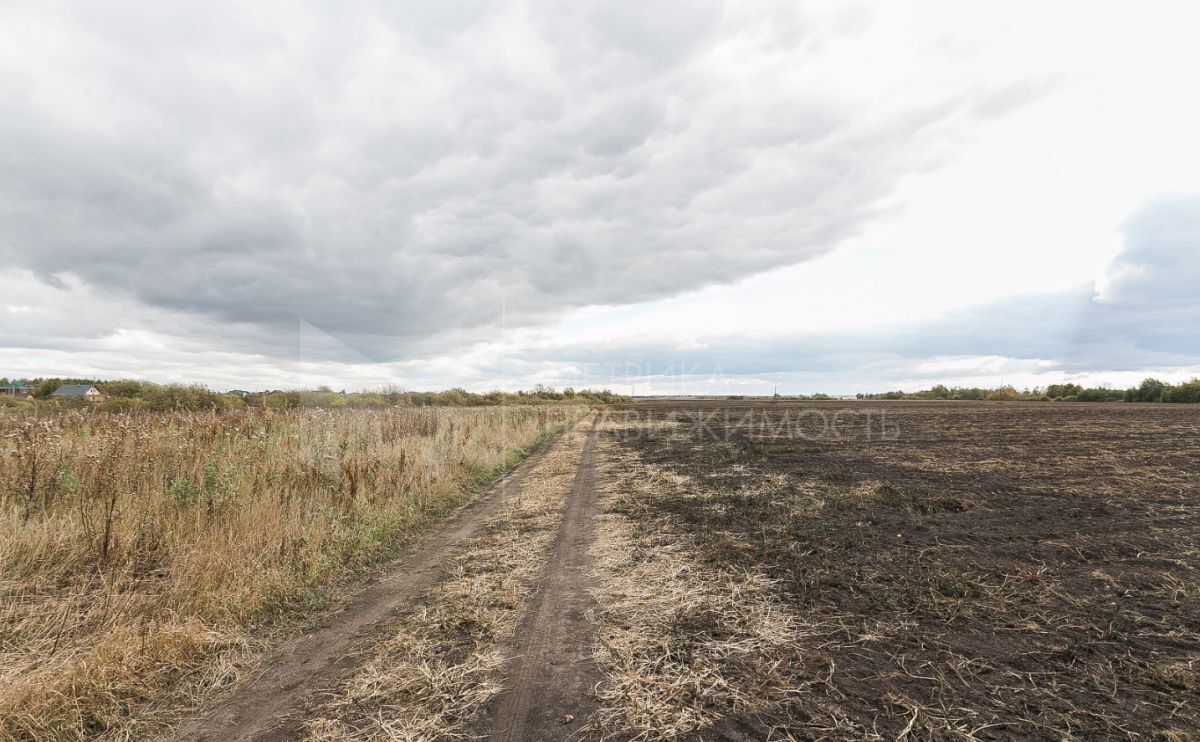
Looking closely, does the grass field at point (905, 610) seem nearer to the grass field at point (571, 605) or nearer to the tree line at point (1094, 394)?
the grass field at point (571, 605)

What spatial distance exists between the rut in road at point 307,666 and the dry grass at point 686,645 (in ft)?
6.53

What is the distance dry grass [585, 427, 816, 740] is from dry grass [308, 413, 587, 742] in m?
0.85

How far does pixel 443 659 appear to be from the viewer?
12.3 ft

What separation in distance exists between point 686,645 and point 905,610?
2.09 metres

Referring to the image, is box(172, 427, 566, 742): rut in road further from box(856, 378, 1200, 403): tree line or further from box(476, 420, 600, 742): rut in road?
box(856, 378, 1200, 403): tree line

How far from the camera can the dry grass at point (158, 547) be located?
336 cm

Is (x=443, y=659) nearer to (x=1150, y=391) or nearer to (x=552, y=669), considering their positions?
(x=552, y=669)

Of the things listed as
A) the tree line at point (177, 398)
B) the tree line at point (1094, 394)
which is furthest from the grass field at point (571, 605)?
the tree line at point (1094, 394)

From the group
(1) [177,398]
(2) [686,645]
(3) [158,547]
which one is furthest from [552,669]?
(1) [177,398]

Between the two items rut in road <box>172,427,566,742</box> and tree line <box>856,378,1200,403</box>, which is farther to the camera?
tree line <box>856,378,1200,403</box>

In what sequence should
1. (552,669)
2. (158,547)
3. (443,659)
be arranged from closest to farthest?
(552,669) < (443,659) < (158,547)

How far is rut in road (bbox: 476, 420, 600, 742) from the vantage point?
2947 millimetres

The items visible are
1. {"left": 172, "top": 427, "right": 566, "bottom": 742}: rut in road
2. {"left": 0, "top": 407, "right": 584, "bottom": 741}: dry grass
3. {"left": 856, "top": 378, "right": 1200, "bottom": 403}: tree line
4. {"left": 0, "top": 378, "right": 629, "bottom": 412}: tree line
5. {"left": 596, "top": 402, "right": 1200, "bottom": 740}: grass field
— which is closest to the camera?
{"left": 596, "top": 402, "right": 1200, "bottom": 740}: grass field

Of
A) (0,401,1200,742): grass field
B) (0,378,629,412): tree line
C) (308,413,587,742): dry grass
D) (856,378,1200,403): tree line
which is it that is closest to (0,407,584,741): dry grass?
(0,401,1200,742): grass field
